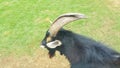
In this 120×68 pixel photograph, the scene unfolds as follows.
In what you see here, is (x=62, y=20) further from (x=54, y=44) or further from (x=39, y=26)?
(x=39, y=26)

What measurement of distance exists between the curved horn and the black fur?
4.5 inches

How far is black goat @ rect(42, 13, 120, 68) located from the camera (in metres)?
7.08

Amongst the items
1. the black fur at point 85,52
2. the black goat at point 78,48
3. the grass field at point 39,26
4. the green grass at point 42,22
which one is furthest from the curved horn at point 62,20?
the green grass at point 42,22

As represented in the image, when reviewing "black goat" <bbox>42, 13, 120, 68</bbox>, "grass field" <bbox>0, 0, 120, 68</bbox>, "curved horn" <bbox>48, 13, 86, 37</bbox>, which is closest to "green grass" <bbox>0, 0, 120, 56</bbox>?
"grass field" <bbox>0, 0, 120, 68</bbox>

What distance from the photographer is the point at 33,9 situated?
14625 millimetres

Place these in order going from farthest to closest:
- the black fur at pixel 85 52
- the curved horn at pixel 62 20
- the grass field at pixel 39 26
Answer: the grass field at pixel 39 26 → the curved horn at pixel 62 20 → the black fur at pixel 85 52

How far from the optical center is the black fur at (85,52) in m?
7.07

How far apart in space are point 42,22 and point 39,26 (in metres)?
0.28

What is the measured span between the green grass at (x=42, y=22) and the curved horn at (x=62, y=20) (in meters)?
4.01

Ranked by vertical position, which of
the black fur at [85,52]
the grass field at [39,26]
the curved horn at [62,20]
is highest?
the curved horn at [62,20]

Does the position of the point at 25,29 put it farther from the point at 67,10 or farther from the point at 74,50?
the point at 74,50

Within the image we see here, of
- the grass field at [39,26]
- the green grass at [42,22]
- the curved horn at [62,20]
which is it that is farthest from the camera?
the green grass at [42,22]

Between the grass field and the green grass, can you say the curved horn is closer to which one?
the grass field

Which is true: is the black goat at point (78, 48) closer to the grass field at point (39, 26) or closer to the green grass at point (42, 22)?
the grass field at point (39, 26)
